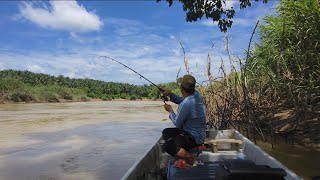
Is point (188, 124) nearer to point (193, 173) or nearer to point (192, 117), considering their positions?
point (192, 117)

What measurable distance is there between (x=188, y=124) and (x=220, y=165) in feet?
3.23

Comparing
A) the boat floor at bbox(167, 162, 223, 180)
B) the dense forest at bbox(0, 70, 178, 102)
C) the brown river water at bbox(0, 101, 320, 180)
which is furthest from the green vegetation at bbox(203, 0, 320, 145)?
the dense forest at bbox(0, 70, 178, 102)

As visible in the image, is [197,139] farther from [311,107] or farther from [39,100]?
[39,100]

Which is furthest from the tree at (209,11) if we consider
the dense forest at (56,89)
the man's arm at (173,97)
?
the dense forest at (56,89)

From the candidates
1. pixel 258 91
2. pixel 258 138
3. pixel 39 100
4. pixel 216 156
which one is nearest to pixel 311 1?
pixel 258 91

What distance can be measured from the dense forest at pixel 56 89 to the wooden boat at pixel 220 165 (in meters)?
23.8

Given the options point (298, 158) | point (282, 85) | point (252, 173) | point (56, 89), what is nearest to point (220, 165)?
point (252, 173)

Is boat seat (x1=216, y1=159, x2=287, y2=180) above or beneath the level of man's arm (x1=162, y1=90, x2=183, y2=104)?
beneath

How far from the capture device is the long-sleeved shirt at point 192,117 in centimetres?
516

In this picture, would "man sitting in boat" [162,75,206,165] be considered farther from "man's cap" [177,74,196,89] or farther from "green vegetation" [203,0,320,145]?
"green vegetation" [203,0,320,145]

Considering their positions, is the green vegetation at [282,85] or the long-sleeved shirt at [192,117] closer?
the long-sleeved shirt at [192,117]

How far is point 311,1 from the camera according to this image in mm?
10102

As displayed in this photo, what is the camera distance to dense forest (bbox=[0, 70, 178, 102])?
42.9 m

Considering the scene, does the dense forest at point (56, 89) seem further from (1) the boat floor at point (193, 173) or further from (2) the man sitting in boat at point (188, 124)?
(1) the boat floor at point (193, 173)
